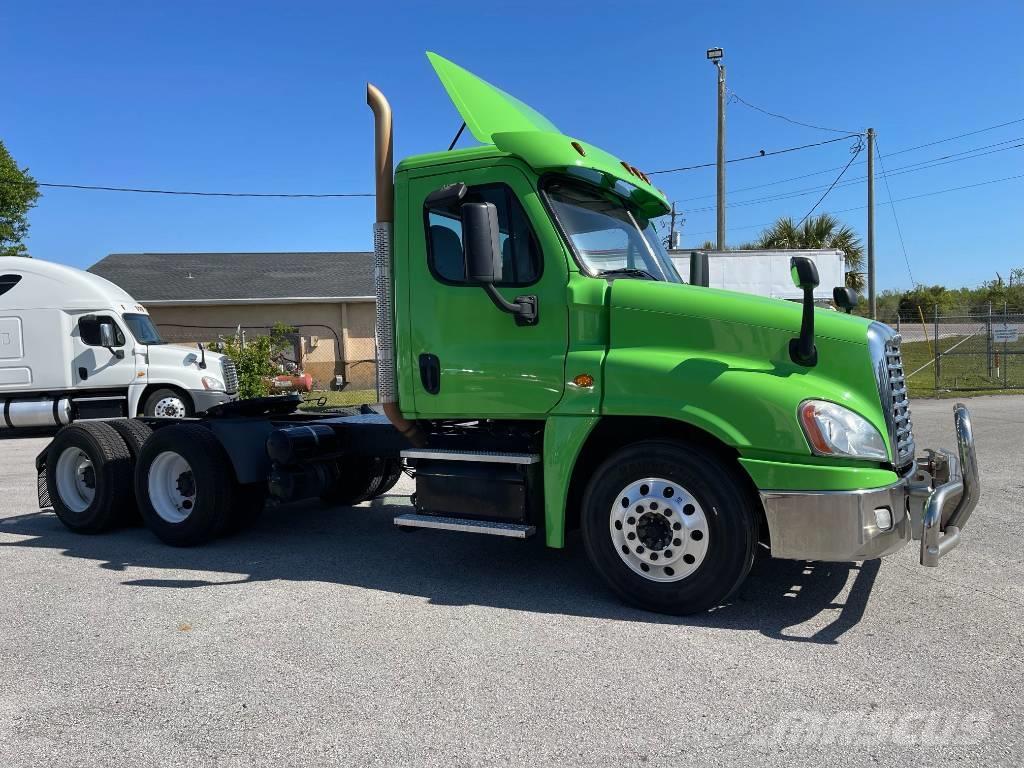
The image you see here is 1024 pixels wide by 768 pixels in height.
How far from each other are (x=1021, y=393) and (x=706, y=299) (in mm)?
19376

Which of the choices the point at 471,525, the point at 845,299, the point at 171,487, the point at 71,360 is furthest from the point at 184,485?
the point at 71,360

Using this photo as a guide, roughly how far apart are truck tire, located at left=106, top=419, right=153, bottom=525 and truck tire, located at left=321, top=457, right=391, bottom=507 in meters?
1.61

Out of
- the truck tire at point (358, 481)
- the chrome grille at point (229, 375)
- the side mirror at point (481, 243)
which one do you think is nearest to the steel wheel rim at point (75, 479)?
the truck tire at point (358, 481)

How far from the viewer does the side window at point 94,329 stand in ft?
49.2

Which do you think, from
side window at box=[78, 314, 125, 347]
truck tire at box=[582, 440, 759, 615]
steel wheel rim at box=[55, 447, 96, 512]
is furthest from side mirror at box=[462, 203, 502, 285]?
side window at box=[78, 314, 125, 347]

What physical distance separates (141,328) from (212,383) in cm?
183

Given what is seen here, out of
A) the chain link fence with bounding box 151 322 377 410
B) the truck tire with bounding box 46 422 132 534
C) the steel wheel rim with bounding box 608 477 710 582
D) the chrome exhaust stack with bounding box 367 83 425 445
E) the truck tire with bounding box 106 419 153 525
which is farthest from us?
the chain link fence with bounding box 151 322 377 410

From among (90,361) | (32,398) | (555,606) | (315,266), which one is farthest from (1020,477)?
(315,266)

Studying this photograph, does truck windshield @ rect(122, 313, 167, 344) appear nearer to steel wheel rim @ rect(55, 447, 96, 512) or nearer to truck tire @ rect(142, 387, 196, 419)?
truck tire @ rect(142, 387, 196, 419)

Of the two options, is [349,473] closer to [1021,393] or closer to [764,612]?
[764,612]

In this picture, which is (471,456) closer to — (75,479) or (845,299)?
(845,299)

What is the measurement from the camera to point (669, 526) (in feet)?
14.6

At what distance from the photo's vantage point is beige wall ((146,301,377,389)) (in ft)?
79.8

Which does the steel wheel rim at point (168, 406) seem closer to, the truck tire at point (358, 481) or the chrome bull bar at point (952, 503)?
the truck tire at point (358, 481)
